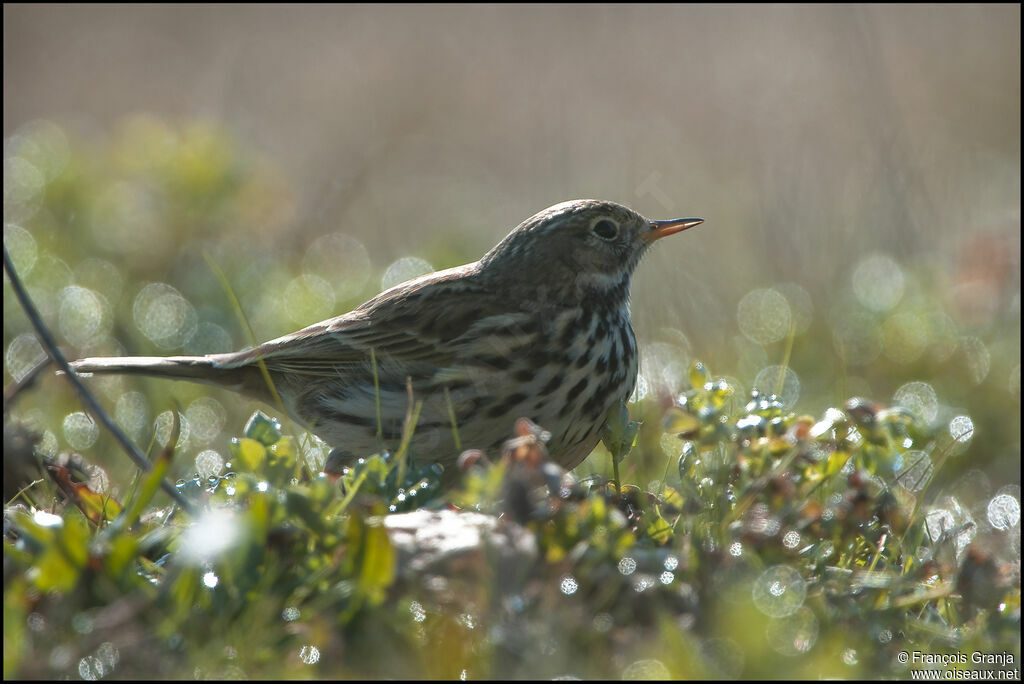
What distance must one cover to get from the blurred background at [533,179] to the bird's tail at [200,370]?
0.45 meters

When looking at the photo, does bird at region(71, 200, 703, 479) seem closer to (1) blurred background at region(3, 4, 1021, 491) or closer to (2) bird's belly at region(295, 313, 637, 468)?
(2) bird's belly at region(295, 313, 637, 468)

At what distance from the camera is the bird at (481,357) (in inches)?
179

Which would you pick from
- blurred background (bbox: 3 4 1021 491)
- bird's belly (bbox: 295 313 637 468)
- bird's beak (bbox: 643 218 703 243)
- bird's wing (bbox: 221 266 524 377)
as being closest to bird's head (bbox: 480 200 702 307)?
bird's beak (bbox: 643 218 703 243)

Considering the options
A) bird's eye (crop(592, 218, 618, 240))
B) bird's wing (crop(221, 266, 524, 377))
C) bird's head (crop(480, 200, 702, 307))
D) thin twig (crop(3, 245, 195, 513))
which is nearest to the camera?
thin twig (crop(3, 245, 195, 513))

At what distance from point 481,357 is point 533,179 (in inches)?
260

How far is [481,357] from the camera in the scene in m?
4.70

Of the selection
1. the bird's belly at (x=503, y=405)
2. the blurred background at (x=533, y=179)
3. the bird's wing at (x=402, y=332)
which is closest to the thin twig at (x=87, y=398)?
the bird's belly at (x=503, y=405)

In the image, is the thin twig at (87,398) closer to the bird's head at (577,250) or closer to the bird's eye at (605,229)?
the bird's head at (577,250)

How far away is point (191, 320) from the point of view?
763 cm

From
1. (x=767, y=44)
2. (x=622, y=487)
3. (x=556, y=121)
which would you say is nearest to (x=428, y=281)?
(x=622, y=487)

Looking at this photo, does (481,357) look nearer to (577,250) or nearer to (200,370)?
(577,250)

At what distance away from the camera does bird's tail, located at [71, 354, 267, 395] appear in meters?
5.34

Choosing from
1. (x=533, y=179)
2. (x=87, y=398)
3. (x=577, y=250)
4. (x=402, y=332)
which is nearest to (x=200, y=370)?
(x=402, y=332)

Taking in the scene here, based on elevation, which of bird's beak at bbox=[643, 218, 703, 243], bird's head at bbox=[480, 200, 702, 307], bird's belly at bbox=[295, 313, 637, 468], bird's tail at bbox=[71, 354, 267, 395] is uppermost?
bird's beak at bbox=[643, 218, 703, 243]
